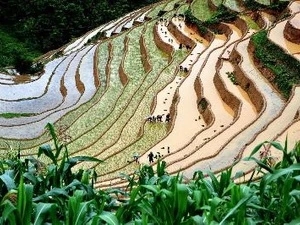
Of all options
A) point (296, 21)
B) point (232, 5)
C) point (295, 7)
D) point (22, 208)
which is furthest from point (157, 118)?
point (232, 5)

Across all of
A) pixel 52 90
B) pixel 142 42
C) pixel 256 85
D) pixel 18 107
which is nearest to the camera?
pixel 256 85

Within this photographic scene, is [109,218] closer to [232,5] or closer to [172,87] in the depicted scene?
[172,87]

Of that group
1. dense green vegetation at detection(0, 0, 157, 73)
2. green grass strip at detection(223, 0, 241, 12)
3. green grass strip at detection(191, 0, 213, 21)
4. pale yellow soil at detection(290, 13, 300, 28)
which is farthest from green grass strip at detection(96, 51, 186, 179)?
dense green vegetation at detection(0, 0, 157, 73)

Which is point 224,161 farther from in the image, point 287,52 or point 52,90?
point 52,90

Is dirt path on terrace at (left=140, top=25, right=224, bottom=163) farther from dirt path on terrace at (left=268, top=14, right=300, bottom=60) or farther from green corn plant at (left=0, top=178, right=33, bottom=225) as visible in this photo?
green corn plant at (left=0, top=178, right=33, bottom=225)

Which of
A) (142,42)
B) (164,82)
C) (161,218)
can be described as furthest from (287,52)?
(161,218)
